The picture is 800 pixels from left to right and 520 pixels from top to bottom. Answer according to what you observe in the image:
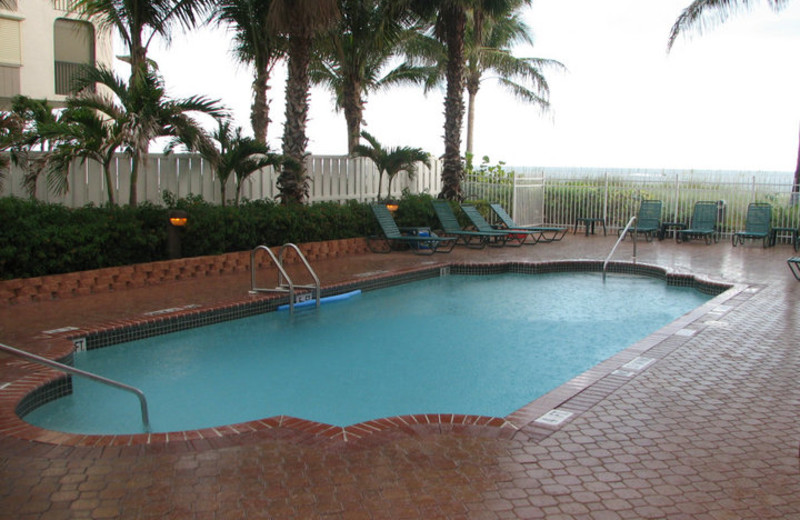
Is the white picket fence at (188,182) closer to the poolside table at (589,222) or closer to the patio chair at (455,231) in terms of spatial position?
the patio chair at (455,231)

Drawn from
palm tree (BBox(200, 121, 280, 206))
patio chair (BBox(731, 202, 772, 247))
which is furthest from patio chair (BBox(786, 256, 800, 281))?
palm tree (BBox(200, 121, 280, 206))

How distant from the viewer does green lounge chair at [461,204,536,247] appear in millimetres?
16172

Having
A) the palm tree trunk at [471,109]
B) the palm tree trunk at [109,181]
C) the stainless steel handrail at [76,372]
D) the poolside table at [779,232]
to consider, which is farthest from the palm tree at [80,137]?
the palm tree trunk at [471,109]

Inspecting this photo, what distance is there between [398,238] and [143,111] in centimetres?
572

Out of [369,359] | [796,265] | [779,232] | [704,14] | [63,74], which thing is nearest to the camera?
[369,359]

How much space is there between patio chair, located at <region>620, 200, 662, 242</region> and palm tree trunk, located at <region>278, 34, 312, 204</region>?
324 inches

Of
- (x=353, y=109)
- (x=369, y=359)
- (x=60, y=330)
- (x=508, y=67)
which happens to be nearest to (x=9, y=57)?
(x=353, y=109)

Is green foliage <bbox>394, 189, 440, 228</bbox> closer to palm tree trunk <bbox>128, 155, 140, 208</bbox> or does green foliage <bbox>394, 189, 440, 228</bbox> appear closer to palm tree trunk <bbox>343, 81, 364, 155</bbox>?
palm tree trunk <bbox>343, 81, 364, 155</bbox>

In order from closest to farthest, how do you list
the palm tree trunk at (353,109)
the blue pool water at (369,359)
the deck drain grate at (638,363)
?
→ the blue pool water at (369,359) → the deck drain grate at (638,363) → the palm tree trunk at (353,109)

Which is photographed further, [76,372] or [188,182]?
[188,182]

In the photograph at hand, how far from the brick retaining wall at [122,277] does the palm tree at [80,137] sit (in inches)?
62.3

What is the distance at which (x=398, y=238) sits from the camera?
1463cm

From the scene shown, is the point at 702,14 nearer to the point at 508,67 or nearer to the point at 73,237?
the point at 508,67

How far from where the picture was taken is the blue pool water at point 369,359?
20.8ft
